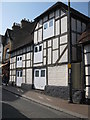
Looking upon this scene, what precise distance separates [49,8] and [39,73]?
268 inches

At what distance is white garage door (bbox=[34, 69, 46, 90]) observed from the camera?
14.6m

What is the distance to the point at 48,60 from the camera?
45.9 ft

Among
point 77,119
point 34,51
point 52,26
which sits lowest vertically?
point 77,119

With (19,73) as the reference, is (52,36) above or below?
above

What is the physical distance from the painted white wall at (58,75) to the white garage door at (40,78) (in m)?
1.19

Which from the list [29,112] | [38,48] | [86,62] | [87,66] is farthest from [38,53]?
[29,112]

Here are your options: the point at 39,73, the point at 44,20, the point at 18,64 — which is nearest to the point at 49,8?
Result: the point at 44,20

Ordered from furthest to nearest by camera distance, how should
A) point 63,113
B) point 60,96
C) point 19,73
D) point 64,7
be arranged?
1. point 19,73
2. point 64,7
3. point 60,96
4. point 63,113

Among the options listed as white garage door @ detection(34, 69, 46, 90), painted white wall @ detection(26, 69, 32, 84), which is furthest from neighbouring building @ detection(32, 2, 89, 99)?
painted white wall @ detection(26, 69, 32, 84)

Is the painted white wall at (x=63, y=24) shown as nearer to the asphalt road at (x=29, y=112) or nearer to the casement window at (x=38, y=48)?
the casement window at (x=38, y=48)

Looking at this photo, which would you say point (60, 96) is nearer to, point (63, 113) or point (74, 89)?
point (74, 89)

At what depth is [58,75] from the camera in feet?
40.9

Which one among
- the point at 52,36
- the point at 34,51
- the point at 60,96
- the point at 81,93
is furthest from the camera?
the point at 34,51

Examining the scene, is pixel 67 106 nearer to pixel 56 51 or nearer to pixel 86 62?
pixel 86 62
